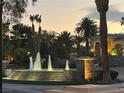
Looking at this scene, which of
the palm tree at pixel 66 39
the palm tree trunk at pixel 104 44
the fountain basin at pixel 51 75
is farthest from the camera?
the palm tree at pixel 66 39

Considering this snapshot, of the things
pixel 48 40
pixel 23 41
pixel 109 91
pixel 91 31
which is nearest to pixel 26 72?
pixel 109 91

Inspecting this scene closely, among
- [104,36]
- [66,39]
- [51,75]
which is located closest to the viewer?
[104,36]

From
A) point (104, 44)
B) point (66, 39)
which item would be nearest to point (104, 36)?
point (104, 44)

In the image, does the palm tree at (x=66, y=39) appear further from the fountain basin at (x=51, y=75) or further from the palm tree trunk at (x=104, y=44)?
the palm tree trunk at (x=104, y=44)

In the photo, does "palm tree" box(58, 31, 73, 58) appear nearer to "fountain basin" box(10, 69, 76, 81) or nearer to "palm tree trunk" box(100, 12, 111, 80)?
"fountain basin" box(10, 69, 76, 81)

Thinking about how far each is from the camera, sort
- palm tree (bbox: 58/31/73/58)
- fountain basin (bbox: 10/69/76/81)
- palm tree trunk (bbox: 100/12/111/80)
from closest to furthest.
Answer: palm tree trunk (bbox: 100/12/111/80) → fountain basin (bbox: 10/69/76/81) → palm tree (bbox: 58/31/73/58)

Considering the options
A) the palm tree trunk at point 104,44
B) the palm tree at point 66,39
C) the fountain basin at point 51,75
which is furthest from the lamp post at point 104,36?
the palm tree at point 66,39

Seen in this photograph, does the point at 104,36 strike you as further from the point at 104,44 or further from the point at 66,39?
the point at 66,39

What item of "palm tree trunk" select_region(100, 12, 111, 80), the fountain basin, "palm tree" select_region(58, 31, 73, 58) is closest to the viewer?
"palm tree trunk" select_region(100, 12, 111, 80)

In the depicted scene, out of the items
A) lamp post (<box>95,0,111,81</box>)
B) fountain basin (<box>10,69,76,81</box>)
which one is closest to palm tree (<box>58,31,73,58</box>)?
fountain basin (<box>10,69,76,81</box>)

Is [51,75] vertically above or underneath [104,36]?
underneath

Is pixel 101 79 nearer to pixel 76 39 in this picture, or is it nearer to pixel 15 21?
pixel 15 21

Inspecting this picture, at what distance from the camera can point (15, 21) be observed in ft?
62.8

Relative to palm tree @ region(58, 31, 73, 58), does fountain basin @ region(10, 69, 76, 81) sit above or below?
below
